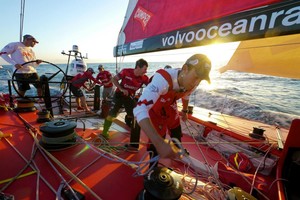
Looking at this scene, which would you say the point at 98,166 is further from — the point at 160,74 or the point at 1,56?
the point at 1,56

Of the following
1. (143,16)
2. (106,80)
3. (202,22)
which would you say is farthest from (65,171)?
(106,80)

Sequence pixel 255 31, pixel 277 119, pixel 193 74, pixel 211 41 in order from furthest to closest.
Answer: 1. pixel 277 119
2. pixel 211 41
3. pixel 193 74
4. pixel 255 31

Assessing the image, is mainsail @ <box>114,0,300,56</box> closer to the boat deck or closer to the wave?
the boat deck

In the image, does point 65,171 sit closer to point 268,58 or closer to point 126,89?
point 126,89

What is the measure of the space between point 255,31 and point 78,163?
1771 mm

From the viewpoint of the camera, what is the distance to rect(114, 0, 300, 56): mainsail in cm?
101

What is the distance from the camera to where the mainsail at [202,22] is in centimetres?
101

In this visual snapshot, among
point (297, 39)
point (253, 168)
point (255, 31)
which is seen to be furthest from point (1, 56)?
point (297, 39)

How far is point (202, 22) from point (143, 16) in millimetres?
979

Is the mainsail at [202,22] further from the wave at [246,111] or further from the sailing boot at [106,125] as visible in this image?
the wave at [246,111]

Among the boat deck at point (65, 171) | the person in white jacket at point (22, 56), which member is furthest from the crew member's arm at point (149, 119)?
the person in white jacket at point (22, 56)

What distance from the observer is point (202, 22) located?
1438mm

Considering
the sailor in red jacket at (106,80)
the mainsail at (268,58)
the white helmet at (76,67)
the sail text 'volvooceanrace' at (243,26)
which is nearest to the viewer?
the sail text 'volvooceanrace' at (243,26)

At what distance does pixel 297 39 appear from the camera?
93.9 inches
